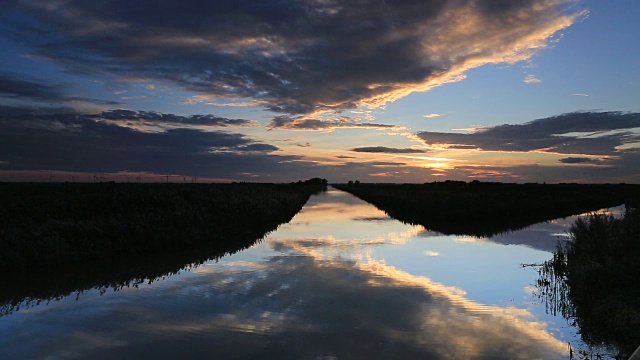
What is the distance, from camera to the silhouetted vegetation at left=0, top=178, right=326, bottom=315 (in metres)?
13.6

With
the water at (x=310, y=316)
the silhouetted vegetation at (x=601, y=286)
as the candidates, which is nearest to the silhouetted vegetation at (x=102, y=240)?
the water at (x=310, y=316)

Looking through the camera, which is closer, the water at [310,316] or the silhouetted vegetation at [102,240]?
the water at [310,316]

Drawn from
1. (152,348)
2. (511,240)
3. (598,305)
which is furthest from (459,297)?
(511,240)

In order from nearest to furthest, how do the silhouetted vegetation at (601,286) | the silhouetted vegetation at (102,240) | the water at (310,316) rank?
the water at (310,316) → the silhouetted vegetation at (601,286) → the silhouetted vegetation at (102,240)

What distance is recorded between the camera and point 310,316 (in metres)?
9.86

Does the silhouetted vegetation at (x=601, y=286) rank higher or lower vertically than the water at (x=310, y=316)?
higher

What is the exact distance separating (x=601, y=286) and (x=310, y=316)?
746 centimetres

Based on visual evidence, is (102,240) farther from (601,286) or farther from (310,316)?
(601,286)

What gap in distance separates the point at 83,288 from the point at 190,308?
14.3 feet

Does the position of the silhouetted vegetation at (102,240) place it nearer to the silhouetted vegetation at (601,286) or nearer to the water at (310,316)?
the water at (310,316)

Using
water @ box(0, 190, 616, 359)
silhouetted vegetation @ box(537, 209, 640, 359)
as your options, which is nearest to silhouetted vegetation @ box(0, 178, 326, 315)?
water @ box(0, 190, 616, 359)

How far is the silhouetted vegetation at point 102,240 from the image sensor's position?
534 inches

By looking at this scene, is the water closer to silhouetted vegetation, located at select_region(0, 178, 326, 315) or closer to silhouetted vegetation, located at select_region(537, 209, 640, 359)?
silhouetted vegetation, located at select_region(537, 209, 640, 359)

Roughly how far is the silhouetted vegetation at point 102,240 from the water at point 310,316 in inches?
58.6
